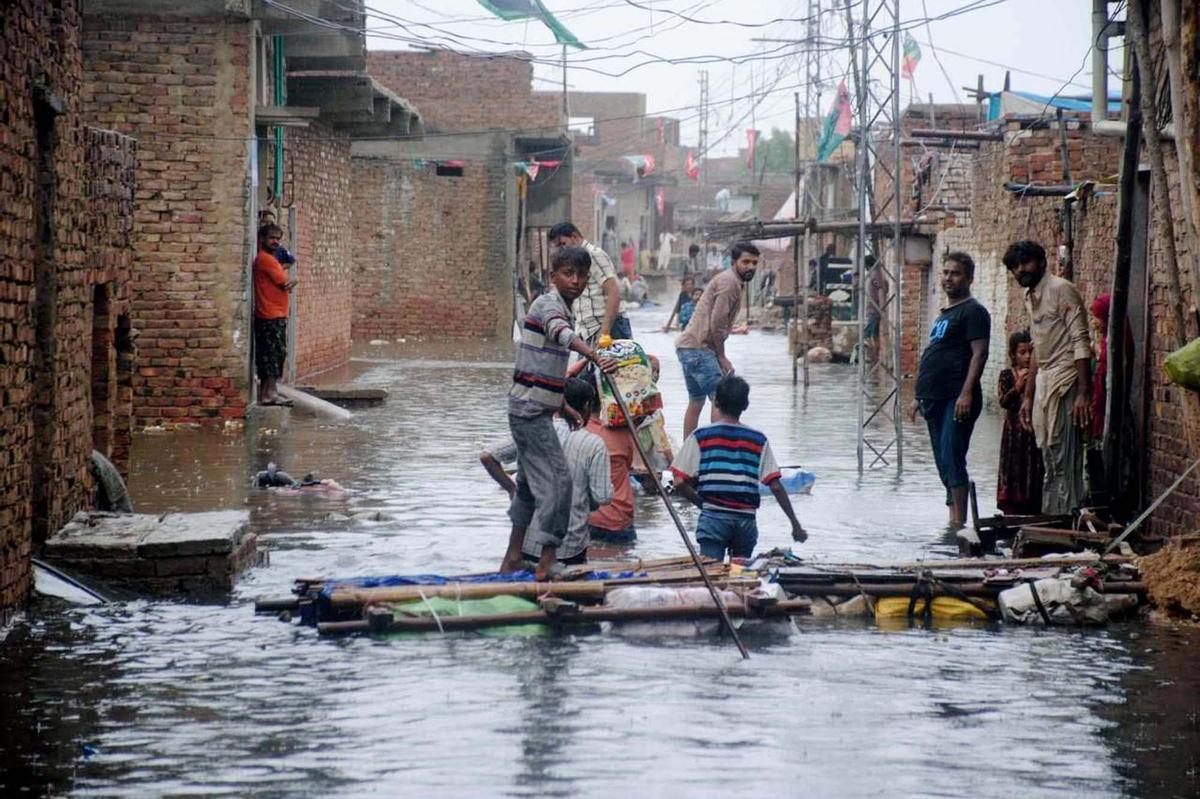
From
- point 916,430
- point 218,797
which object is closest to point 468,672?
point 218,797

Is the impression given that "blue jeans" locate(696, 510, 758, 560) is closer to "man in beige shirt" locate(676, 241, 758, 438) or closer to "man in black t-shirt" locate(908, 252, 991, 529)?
"man in black t-shirt" locate(908, 252, 991, 529)

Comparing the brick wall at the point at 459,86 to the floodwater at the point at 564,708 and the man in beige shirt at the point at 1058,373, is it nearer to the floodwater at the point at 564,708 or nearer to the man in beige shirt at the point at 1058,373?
the man in beige shirt at the point at 1058,373

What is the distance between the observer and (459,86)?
41281 millimetres

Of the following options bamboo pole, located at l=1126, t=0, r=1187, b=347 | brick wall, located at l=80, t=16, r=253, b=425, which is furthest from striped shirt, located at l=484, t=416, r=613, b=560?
brick wall, located at l=80, t=16, r=253, b=425

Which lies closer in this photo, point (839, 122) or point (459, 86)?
point (839, 122)

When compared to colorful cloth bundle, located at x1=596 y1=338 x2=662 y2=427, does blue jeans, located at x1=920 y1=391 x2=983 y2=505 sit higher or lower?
lower

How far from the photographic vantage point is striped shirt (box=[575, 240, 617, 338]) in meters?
12.1

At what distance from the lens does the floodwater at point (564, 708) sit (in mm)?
5137

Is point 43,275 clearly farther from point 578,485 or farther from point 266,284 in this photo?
point 266,284

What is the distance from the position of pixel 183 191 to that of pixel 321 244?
744 centimetres

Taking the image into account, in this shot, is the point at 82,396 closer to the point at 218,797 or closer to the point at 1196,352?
the point at 218,797

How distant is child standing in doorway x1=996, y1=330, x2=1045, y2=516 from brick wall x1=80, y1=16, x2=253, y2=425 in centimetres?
817

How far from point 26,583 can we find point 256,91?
10.1 m

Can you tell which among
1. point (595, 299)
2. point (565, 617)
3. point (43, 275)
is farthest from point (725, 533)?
point (595, 299)
